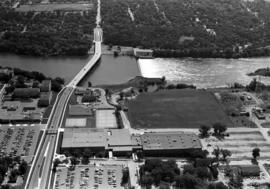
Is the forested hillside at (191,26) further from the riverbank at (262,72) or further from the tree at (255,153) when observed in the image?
the tree at (255,153)

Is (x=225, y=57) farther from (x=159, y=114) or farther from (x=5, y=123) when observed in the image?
(x=5, y=123)

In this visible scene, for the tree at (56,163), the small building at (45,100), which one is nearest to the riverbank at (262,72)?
the small building at (45,100)

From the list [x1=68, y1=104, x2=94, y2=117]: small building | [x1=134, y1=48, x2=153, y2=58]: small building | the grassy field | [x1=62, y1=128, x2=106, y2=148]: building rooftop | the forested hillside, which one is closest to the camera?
[x1=62, y1=128, x2=106, y2=148]: building rooftop

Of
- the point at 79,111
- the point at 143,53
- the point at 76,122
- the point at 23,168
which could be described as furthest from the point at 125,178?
the point at 143,53

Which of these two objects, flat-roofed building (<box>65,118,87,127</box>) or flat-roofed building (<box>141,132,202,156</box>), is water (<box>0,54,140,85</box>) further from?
flat-roofed building (<box>141,132,202,156</box>)

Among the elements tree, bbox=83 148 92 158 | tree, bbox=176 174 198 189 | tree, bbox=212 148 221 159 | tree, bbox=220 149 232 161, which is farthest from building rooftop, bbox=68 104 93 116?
tree, bbox=176 174 198 189

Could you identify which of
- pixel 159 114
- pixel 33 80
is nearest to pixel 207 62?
pixel 159 114
